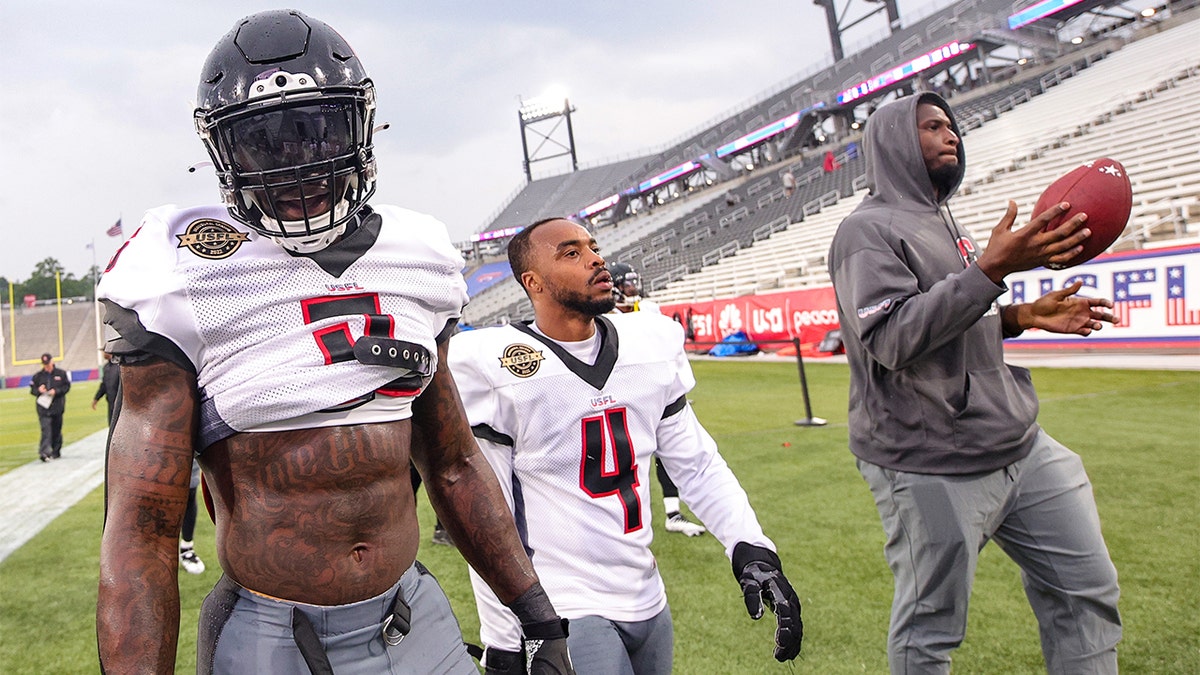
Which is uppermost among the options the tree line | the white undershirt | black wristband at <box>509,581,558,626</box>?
the tree line

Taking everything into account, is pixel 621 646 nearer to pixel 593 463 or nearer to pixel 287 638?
pixel 593 463

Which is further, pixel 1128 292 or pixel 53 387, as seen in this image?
Result: pixel 53 387

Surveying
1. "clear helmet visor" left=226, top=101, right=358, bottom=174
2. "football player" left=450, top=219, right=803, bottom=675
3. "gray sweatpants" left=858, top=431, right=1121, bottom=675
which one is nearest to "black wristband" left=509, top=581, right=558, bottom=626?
"football player" left=450, top=219, right=803, bottom=675

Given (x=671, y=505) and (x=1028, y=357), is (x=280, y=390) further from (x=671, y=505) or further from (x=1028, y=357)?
(x=1028, y=357)

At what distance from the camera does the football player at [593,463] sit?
204 cm

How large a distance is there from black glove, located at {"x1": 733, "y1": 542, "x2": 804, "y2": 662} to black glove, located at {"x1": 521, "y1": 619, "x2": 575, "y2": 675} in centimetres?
42

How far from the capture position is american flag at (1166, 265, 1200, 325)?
9875mm

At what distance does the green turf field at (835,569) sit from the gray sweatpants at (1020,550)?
0.89 metres

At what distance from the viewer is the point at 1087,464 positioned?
578 centimetres

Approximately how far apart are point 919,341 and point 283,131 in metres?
1.59

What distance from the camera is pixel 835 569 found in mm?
4098

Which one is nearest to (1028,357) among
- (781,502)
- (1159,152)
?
(1159,152)

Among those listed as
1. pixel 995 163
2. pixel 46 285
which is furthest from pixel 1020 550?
pixel 46 285

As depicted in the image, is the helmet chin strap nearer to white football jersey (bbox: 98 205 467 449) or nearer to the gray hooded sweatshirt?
white football jersey (bbox: 98 205 467 449)
